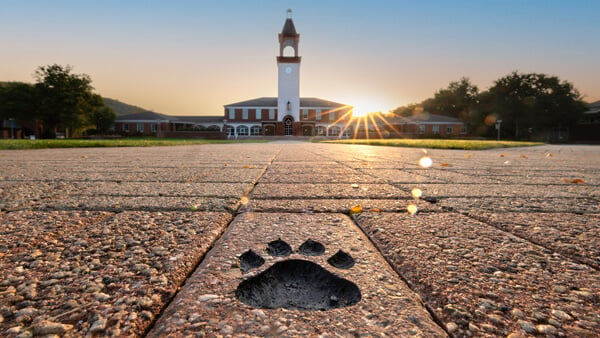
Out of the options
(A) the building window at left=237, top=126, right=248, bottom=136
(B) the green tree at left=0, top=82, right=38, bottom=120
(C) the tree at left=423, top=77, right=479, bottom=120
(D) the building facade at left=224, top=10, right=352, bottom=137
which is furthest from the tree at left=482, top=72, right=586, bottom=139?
(B) the green tree at left=0, top=82, right=38, bottom=120

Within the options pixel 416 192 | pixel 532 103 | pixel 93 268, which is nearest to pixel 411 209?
pixel 416 192

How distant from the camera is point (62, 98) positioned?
3109cm

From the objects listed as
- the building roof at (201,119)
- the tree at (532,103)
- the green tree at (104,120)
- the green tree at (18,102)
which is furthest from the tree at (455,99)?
the green tree at (18,102)

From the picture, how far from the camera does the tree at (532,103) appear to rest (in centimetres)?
3325

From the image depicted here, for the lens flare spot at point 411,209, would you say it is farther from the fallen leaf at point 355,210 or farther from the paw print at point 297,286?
the paw print at point 297,286

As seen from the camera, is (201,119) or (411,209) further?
(201,119)

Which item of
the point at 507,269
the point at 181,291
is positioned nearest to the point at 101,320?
the point at 181,291

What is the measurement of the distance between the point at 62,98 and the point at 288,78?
940 inches

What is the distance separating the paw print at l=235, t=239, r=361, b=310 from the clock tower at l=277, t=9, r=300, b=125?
3578cm

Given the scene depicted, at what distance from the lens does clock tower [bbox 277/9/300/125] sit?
33.9m

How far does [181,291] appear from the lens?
0.59m

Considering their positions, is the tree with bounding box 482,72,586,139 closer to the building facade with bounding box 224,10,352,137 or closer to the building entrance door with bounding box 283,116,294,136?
the building facade with bounding box 224,10,352,137

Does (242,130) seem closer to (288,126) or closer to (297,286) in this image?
(288,126)

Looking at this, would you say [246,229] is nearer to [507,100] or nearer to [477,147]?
[477,147]
